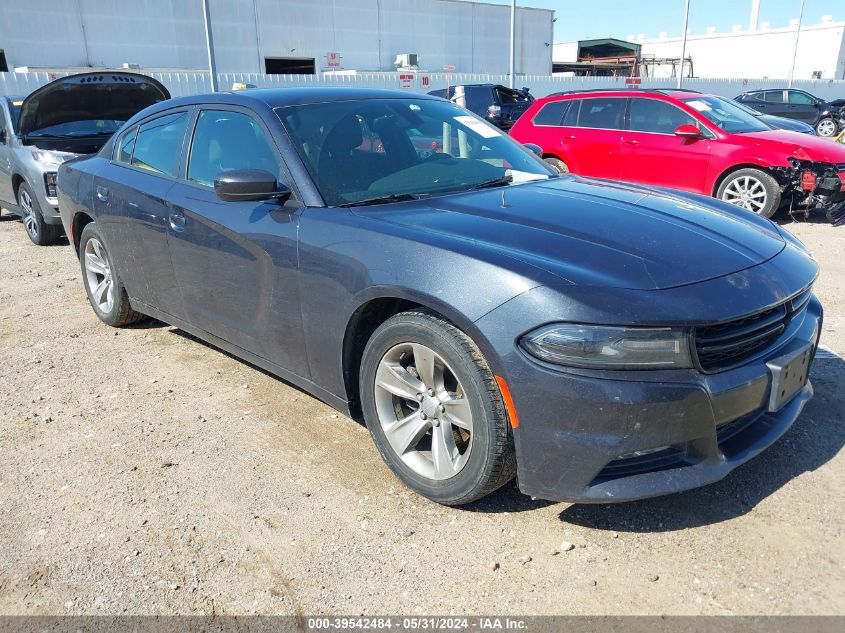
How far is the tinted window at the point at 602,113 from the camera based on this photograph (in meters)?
9.05

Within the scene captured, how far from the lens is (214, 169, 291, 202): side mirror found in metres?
3.01

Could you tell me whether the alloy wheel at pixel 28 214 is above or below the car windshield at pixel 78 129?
below

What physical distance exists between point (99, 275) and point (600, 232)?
4.00 meters

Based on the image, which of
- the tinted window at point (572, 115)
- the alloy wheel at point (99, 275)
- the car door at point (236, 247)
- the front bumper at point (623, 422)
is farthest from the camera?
the tinted window at point (572, 115)

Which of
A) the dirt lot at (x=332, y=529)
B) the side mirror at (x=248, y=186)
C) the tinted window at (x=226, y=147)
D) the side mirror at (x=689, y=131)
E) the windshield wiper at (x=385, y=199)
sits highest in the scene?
the tinted window at (x=226, y=147)

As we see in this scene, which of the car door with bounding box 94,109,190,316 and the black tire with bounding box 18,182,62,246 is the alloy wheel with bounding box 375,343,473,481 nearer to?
the car door with bounding box 94,109,190,316

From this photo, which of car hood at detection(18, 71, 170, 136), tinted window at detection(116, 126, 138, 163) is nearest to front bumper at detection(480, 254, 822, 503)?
tinted window at detection(116, 126, 138, 163)

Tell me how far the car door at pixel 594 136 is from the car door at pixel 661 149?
149mm

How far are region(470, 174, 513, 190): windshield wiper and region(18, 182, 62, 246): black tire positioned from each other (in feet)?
21.4

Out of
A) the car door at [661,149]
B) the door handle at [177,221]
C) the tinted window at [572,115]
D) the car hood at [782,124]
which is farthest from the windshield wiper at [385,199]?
the car hood at [782,124]

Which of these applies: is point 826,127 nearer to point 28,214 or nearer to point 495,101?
point 495,101

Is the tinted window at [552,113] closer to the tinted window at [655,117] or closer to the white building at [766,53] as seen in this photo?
the tinted window at [655,117]

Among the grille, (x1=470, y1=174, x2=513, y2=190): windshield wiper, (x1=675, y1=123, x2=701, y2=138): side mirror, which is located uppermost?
(x1=470, y1=174, x2=513, y2=190): windshield wiper

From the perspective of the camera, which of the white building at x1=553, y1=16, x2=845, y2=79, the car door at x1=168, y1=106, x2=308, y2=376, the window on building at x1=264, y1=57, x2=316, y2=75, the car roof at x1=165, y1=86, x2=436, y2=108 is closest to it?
the car door at x1=168, y1=106, x2=308, y2=376
